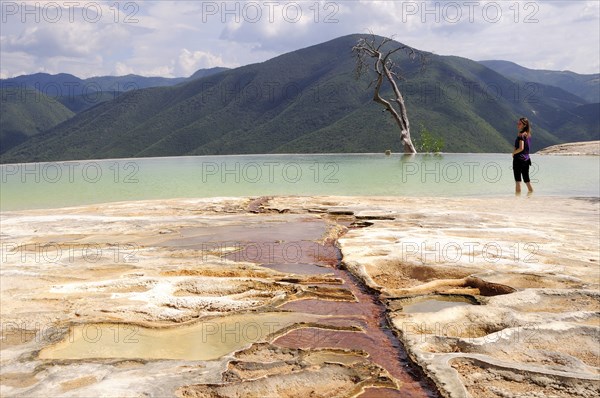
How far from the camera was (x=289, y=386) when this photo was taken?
300cm

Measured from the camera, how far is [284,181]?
53.7ft

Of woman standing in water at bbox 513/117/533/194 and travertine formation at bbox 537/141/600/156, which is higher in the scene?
travertine formation at bbox 537/141/600/156

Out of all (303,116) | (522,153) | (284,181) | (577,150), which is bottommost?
(284,181)

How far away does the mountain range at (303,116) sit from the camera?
59.0 m

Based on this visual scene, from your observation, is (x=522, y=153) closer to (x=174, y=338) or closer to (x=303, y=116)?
(x=174, y=338)

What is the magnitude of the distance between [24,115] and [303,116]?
101 meters

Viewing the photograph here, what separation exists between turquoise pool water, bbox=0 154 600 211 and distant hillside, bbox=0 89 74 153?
123 m

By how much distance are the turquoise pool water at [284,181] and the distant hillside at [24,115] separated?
12339cm

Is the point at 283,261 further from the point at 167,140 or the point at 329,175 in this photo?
the point at 167,140

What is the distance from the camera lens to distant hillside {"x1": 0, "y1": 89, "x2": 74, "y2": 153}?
13138 centimetres

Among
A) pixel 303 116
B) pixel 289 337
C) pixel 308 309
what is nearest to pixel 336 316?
pixel 308 309

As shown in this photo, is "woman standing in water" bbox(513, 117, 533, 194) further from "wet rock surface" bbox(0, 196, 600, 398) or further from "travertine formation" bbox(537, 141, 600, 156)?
"travertine formation" bbox(537, 141, 600, 156)

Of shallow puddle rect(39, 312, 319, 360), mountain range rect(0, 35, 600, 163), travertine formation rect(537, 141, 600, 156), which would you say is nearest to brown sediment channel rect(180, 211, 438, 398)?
shallow puddle rect(39, 312, 319, 360)

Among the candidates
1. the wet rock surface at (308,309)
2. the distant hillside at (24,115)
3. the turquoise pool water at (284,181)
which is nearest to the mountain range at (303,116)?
the distant hillside at (24,115)
